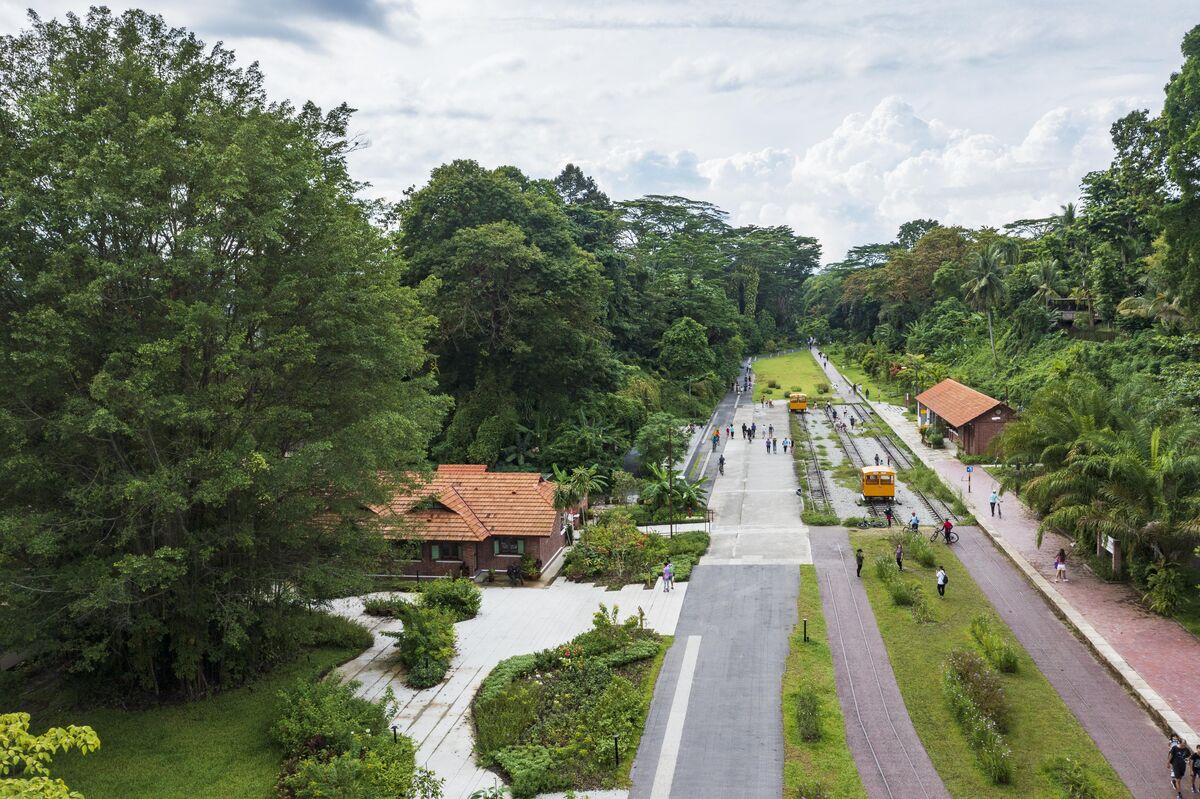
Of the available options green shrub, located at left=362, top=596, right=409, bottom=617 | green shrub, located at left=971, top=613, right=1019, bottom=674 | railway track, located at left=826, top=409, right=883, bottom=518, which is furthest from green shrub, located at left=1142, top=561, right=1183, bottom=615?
green shrub, located at left=362, top=596, right=409, bottom=617

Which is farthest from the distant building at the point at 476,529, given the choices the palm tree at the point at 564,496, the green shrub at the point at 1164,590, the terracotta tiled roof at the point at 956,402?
the terracotta tiled roof at the point at 956,402

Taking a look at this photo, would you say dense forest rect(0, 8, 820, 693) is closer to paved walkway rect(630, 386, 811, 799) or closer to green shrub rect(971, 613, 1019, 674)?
paved walkway rect(630, 386, 811, 799)

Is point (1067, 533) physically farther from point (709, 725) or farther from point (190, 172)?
point (190, 172)

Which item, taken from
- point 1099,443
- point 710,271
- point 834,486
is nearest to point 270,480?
point 1099,443

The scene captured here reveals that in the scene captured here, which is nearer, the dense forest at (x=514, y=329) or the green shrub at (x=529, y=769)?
the green shrub at (x=529, y=769)

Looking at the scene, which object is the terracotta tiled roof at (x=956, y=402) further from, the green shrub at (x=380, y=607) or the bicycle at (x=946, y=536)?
the green shrub at (x=380, y=607)

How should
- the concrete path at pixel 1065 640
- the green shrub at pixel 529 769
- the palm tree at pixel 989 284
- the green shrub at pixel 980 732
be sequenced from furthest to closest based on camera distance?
the palm tree at pixel 989 284, the concrete path at pixel 1065 640, the green shrub at pixel 529 769, the green shrub at pixel 980 732

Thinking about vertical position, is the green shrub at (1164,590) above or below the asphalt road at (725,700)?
above
